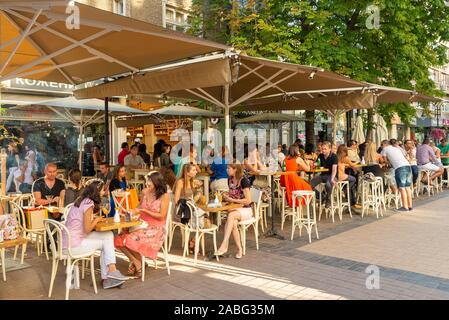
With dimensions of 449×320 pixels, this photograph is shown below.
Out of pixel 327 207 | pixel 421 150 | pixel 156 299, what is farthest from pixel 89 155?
pixel 156 299

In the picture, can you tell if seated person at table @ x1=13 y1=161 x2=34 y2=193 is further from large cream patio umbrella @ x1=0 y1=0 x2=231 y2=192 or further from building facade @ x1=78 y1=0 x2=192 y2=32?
building facade @ x1=78 y1=0 x2=192 y2=32

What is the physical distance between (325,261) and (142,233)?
268cm

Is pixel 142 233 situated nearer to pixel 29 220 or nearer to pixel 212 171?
pixel 29 220

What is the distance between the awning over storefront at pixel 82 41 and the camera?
4613mm

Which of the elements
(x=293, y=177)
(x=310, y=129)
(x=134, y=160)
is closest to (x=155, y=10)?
(x=310, y=129)

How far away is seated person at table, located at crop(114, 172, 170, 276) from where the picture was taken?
5.51 metres

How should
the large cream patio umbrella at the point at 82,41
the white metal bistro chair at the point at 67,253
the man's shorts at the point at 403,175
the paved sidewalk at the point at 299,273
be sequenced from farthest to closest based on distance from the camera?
1. the man's shorts at the point at 403,175
2. the paved sidewalk at the point at 299,273
3. the white metal bistro chair at the point at 67,253
4. the large cream patio umbrella at the point at 82,41

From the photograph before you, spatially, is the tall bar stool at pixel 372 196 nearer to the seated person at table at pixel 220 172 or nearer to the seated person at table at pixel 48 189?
the seated person at table at pixel 220 172

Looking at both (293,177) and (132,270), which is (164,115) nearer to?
(293,177)

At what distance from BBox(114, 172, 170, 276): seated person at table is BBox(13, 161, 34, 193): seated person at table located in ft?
17.1

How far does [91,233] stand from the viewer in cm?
517

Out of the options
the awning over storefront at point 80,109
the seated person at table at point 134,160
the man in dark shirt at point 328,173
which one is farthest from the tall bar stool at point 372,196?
the awning over storefront at point 80,109

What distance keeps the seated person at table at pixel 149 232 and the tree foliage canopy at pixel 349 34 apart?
7359 mm
